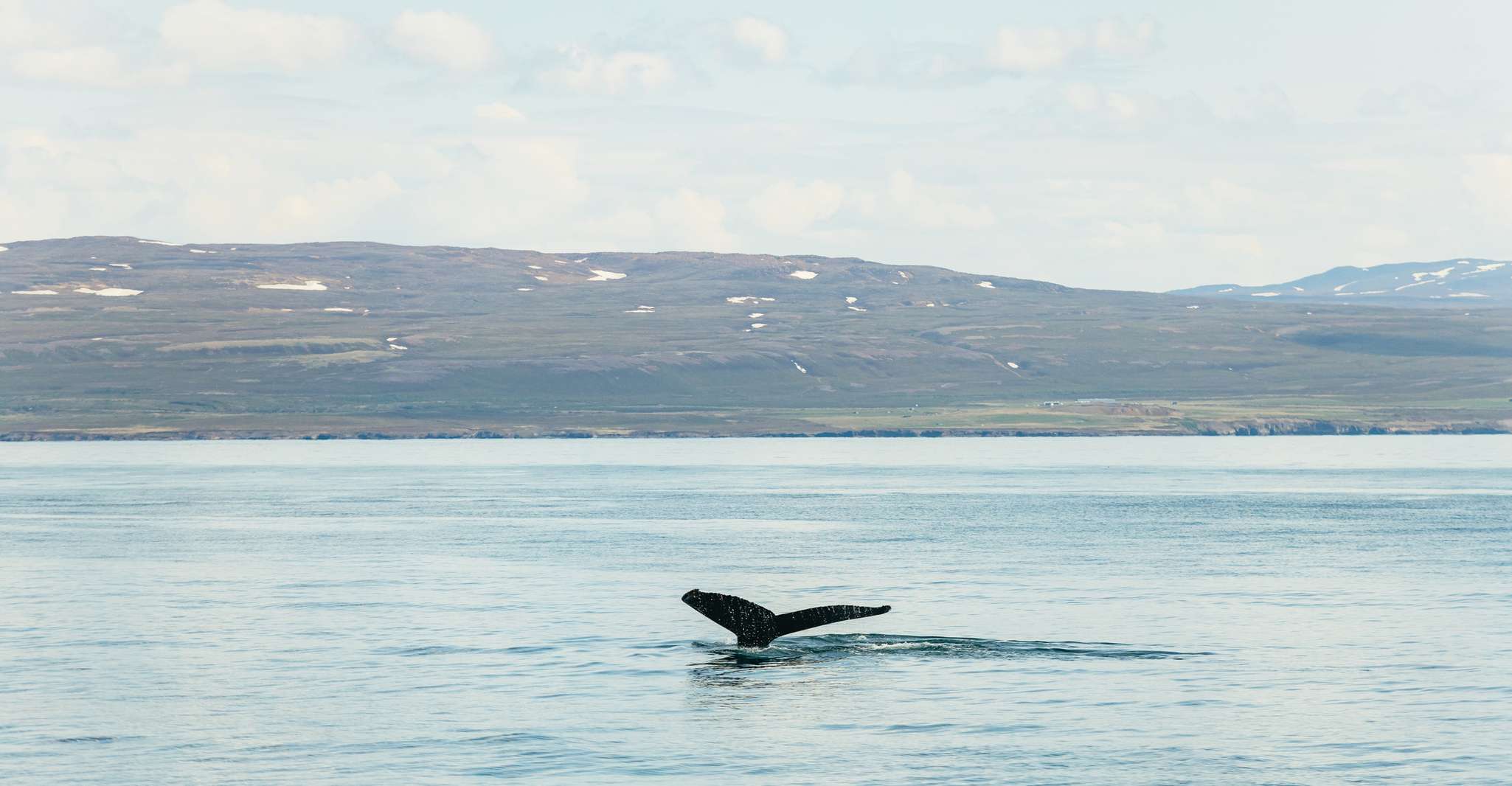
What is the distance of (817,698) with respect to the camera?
38969 millimetres

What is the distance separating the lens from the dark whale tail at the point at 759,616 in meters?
45.9

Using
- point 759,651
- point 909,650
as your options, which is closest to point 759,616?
point 759,651

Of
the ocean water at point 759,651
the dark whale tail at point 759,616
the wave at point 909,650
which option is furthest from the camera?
the dark whale tail at point 759,616

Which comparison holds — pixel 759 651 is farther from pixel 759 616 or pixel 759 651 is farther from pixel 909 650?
pixel 909 650

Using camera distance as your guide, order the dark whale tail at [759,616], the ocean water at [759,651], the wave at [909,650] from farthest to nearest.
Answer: the dark whale tail at [759,616]
the wave at [909,650]
the ocean water at [759,651]

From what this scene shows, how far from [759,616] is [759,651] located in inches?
36.6

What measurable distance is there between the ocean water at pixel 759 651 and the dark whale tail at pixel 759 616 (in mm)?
554

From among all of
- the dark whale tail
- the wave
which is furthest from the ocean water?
the dark whale tail

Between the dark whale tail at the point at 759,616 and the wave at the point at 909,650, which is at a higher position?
the dark whale tail at the point at 759,616

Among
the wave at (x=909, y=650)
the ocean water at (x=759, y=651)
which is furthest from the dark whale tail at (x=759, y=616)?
the ocean water at (x=759, y=651)

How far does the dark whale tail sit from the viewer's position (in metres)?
45.9

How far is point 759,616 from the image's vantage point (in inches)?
1831

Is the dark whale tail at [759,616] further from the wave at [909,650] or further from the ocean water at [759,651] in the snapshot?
the ocean water at [759,651]

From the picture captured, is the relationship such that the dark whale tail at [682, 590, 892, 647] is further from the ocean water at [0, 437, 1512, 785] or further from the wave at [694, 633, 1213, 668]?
Answer: the ocean water at [0, 437, 1512, 785]
